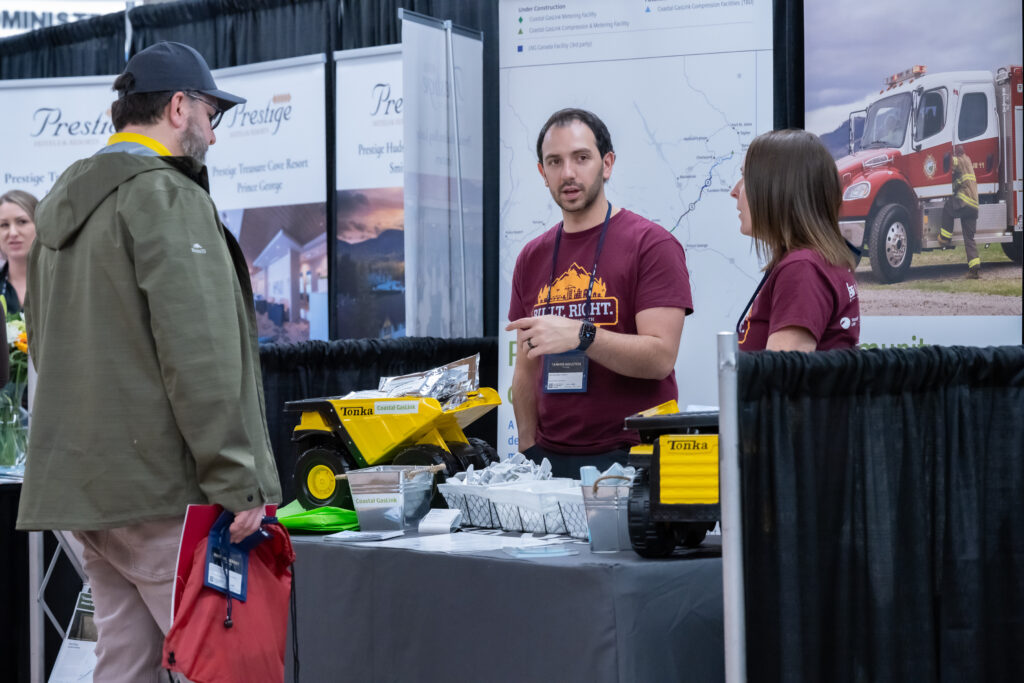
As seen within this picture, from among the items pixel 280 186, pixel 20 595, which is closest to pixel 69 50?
pixel 280 186

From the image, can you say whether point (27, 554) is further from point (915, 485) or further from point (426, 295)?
point (915, 485)

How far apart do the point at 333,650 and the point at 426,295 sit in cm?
224

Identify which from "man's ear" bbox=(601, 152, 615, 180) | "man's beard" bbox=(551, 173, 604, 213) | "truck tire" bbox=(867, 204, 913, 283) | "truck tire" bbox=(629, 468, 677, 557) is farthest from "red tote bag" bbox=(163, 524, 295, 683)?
"truck tire" bbox=(867, 204, 913, 283)

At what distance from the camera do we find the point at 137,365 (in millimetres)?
1738

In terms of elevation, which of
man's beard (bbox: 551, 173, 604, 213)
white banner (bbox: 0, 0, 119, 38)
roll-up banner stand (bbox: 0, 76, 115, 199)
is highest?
white banner (bbox: 0, 0, 119, 38)

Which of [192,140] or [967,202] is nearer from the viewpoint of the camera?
[192,140]

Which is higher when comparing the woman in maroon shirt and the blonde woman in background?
the blonde woman in background

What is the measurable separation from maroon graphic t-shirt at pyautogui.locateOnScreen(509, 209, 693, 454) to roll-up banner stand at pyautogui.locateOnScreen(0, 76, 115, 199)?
4202mm

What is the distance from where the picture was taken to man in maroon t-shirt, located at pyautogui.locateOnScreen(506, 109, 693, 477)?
8.30 feet

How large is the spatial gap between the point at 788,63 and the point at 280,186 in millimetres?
2735

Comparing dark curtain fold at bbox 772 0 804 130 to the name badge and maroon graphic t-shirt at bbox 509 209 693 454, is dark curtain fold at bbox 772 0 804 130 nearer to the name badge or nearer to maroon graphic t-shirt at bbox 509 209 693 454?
maroon graphic t-shirt at bbox 509 209 693 454

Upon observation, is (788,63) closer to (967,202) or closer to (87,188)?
(967,202)

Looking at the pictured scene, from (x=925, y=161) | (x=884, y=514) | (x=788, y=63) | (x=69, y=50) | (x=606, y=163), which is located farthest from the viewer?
(x=69, y=50)

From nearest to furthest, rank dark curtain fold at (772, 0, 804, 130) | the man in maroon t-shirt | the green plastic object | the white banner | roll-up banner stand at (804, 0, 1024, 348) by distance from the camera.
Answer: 1. the green plastic object
2. the man in maroon t-shirt
3. roll-up banner stand at (804, 0, 1024, 348)
4. dark curtain fold at (772, 0, 804, 130)
5. the white banner
